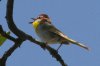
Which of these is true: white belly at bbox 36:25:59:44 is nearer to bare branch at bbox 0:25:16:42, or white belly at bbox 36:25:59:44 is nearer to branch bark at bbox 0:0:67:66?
branch bark at bbox 0:0:67:66

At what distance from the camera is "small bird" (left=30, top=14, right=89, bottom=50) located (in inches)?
217

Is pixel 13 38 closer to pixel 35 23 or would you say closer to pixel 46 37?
pixel 46 37

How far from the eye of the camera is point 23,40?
113 inches

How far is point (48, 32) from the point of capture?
6035 millimetres

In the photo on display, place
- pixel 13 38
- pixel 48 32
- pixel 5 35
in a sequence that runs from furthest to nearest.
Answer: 1. pixel 48 32
2. pixel 13 38
3. pixel 5 35

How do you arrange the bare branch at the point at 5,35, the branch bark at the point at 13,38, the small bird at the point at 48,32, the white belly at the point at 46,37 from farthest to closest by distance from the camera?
1. the white belly at the point at 46,37
2. the small bird at the point at 48,32
3. the bare branch at the point at 5,35
4. the branch bark at the point at 13,38

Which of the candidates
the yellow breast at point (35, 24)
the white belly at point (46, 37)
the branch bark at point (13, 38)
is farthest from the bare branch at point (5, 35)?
the yellow breast at point (35, 24)

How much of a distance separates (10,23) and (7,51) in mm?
445

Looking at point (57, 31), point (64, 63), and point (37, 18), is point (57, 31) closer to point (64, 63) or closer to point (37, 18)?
point (37, 18)

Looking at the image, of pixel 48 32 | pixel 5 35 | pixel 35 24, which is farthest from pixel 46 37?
pixel 5 35

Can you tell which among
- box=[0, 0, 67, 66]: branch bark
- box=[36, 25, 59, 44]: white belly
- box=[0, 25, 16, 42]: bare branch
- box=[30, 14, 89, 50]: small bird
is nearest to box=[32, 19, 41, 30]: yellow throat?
box=[30, 14, 89, 50]: small bird

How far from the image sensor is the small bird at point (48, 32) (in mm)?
5514

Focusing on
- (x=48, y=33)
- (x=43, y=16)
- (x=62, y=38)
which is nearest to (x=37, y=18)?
(x=43, y=16)

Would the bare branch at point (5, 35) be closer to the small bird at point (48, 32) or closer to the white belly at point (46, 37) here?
the small bird at point (48, 32)
